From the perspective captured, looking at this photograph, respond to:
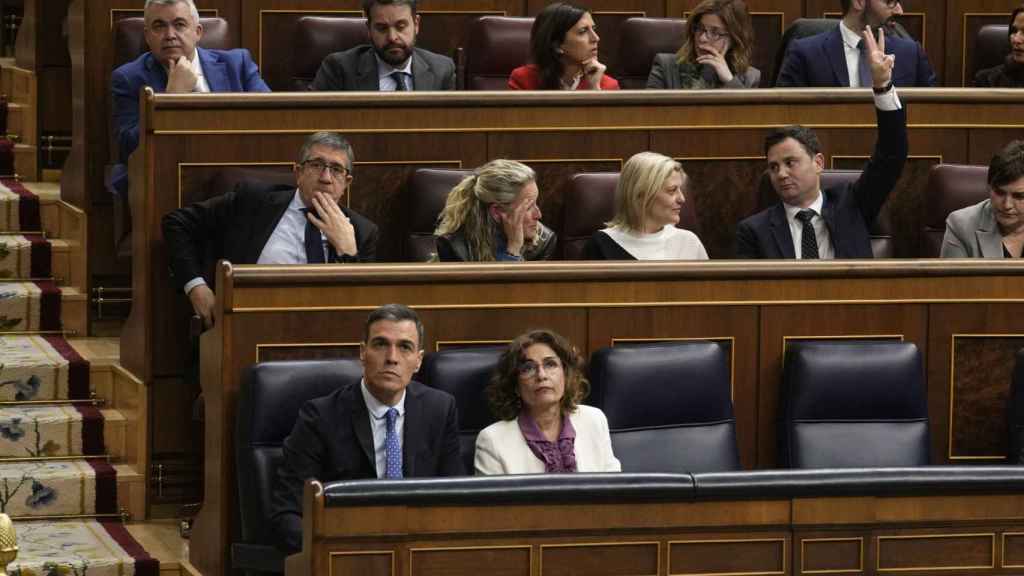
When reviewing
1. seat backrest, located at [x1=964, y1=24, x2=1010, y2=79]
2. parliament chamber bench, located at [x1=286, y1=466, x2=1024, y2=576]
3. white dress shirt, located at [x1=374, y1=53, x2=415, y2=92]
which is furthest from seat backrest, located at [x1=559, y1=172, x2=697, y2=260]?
seat backrest, located at [x1=964, y1=24, x2=1010, y2=79]

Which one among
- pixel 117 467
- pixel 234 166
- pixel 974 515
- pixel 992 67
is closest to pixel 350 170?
pixel 234 166

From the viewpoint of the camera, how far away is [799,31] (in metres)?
3.03

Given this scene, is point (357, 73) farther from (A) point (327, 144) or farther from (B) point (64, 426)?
(B) point (64, 426)

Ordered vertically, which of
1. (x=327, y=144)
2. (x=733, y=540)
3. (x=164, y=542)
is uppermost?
(x=327, y=144)

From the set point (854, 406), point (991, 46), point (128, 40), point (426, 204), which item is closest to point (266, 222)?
point (426, 204)

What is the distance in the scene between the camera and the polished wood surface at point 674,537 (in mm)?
1647

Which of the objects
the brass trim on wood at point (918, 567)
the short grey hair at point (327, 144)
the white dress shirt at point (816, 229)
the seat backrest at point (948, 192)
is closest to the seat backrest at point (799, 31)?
the seat backrest at point (948, 192)

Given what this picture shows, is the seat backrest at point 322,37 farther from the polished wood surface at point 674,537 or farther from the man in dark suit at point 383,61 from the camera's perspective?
the polished wood surface at point 674,537

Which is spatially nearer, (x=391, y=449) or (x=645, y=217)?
(x=391, y=449)

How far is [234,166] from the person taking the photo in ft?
8.09

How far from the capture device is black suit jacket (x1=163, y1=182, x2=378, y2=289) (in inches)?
91.7

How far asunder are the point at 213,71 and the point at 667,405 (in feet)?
3.01

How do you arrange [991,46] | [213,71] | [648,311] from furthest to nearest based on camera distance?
[991,46] < [213,71] < [648,311]

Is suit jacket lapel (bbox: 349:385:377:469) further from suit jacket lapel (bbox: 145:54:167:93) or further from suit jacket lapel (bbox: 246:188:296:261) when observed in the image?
suit jacket lapel (bbox: 145:54:167:93)
